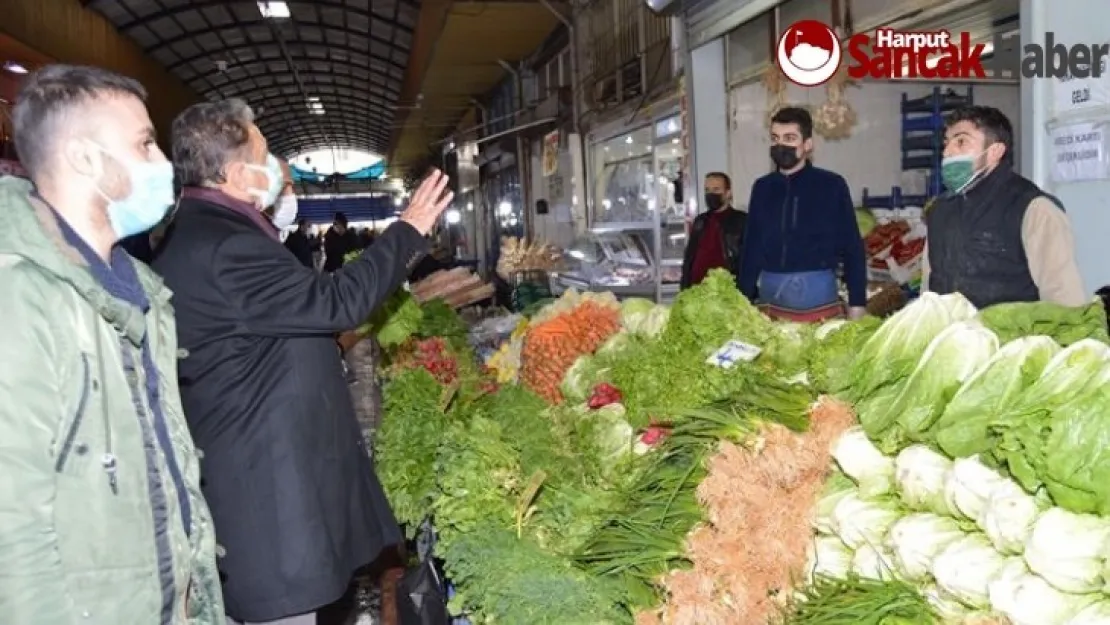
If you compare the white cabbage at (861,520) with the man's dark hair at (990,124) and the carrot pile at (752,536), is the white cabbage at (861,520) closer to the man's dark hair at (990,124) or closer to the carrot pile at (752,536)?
the carrot pile at (752,536)

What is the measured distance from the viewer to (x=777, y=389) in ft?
8.48

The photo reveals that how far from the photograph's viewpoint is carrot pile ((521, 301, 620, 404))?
14.2 feet

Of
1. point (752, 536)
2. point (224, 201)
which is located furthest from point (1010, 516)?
point (224, 201)

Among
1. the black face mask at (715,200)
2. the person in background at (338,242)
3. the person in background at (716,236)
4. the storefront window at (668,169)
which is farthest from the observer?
the person in background at (338,242)

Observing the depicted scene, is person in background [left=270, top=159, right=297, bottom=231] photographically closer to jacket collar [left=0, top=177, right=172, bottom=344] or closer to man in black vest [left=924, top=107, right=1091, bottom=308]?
jacket collar [left=0, top=177, right=172, bottom=344]

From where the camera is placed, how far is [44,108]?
1.70m

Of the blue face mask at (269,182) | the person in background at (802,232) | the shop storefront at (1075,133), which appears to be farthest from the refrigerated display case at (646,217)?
the blue face mask at (269,182)

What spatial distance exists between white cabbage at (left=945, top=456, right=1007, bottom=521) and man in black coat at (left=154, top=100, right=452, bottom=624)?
1.62 m

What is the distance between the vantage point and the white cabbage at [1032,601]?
5.31 feet

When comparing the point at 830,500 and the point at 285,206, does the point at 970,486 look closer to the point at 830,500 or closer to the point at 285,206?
the point at 830,500

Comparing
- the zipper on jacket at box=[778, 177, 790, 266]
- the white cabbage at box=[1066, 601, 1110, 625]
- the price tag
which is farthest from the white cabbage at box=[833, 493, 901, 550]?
the zipper on jacket at box=[778, 177, 790, 266]

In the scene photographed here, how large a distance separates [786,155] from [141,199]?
3.77 metres

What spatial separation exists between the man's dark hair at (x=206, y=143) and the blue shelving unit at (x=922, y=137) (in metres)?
7.08

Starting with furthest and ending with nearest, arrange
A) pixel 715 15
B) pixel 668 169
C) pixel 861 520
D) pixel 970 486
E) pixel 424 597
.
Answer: pixel 668 169 → pixel 715 15 → pixel 424 597 → pixel 861 520 → pixel 970 486
